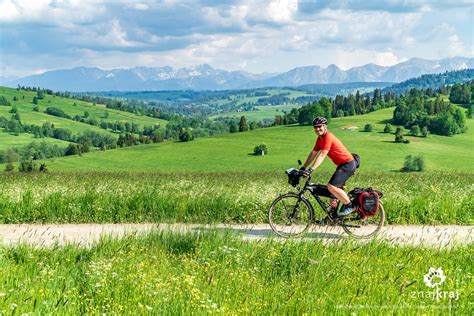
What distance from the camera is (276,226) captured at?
12.1 m

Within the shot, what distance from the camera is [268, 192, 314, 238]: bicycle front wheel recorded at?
11.6 metres

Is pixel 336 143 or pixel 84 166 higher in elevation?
pixel 336 143

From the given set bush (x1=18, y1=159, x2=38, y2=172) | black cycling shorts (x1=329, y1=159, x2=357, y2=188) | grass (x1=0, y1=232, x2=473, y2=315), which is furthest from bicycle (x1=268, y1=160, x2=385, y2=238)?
bush (x1=18, y1=159, x2=38, y2=172)

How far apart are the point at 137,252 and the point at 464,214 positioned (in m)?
9.51

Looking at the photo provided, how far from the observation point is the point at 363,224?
12.2 meters

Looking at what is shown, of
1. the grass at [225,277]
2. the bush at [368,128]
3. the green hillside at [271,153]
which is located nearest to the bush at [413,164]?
the green hillside at [271,153]

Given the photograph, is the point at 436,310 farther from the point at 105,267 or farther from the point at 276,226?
the point at 276,226

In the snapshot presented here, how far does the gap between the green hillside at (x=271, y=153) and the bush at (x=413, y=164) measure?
1.60 metres

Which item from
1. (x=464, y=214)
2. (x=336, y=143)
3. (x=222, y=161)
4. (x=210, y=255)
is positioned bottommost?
(x=222, y=161)

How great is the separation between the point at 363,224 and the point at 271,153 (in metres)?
96.8

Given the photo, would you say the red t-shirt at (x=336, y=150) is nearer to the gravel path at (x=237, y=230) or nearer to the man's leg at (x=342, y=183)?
the man's leg at (x=342, y=183)

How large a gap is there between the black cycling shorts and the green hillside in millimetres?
75234

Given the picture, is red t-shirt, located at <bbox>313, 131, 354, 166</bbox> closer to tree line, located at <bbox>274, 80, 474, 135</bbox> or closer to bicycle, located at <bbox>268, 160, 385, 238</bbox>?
bicycle, located at <bbox>268, 160, 385, 238</bbox>

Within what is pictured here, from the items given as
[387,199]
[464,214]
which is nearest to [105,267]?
[387,199]
